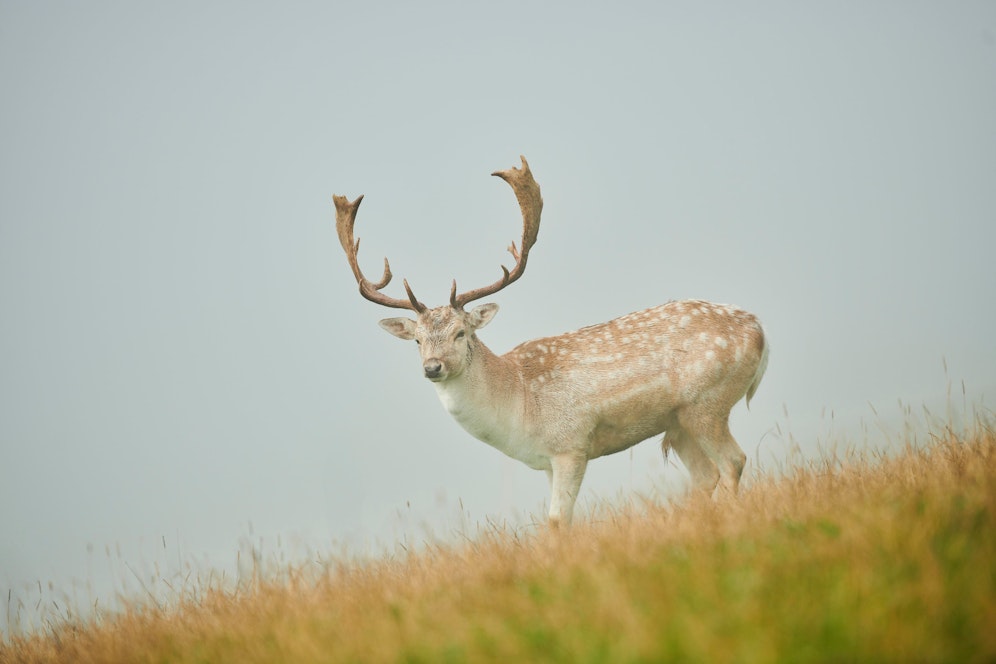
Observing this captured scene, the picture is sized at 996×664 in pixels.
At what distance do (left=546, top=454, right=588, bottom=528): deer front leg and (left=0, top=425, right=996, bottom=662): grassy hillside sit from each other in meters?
1.14

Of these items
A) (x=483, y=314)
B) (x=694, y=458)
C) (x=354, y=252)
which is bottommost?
(x=694, y=458)

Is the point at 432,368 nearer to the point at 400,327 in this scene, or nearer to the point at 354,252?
the point at 400,327

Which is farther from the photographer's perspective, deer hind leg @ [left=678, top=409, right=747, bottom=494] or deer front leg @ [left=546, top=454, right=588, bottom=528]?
deer hind leg @ [left=678, top=409, right=747, bottom=494]

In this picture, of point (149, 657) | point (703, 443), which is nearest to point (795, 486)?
point (703, 443)

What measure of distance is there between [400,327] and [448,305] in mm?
478

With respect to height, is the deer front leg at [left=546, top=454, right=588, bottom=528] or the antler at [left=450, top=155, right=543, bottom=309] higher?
the antler at [left=450, top=155, right=543, bottom=309]

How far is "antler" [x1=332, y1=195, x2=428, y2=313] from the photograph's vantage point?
8391 mm

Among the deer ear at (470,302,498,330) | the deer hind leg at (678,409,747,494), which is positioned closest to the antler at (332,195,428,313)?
the deer ear at (470,302,498,330)

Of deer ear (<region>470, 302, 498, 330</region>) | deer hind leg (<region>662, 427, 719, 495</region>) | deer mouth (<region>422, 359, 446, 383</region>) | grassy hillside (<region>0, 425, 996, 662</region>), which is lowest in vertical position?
deer hind leg (<region>662, 427, 719, 495</region>)

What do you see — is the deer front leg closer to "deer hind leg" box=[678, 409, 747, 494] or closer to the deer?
the deer

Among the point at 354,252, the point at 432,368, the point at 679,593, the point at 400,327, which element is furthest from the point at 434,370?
the point at 679,593

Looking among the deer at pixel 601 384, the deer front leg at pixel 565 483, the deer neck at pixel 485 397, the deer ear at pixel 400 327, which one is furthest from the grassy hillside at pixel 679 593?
the deer ear at pixel 400 327

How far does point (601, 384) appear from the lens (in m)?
7.84

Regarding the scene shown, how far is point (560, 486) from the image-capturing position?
764cm
